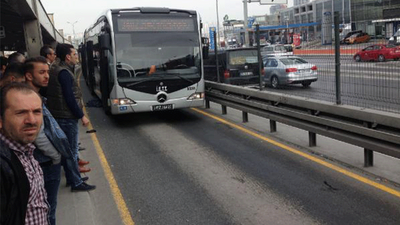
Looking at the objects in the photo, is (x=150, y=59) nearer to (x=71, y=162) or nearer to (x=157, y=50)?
(x=157, y=50)

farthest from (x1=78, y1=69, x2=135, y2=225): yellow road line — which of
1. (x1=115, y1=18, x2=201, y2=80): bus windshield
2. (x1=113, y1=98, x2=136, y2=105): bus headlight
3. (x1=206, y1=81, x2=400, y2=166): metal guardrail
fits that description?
(x1=206, y1=81, x2=400, y2=166): metal guardrail

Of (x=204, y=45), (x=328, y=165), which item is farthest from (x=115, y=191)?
(x=204, y=45)

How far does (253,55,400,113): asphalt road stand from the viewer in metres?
5.54

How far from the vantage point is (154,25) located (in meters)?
9.39

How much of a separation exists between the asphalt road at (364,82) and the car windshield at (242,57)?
703 centimetres

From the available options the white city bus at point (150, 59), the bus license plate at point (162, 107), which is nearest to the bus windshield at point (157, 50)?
the white city bus at point (150, 59)

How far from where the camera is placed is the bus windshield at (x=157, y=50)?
9.10 m

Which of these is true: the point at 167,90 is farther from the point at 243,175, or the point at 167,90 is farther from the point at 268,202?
the point at 268,202

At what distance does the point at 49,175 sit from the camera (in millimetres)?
3270

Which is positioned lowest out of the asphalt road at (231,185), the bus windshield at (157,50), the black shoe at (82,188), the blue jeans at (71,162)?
the asphalt road at (231,185)

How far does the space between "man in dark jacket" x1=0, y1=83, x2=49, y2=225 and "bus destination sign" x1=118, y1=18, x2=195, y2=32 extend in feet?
24.4

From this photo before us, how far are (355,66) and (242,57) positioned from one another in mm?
8296

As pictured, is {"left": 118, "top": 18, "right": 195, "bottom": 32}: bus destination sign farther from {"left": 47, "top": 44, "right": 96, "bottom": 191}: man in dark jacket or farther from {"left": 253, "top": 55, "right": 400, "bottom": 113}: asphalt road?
{"left": 47, "top": 44, "right": 96, "bottom": 191}: man in dark jacket

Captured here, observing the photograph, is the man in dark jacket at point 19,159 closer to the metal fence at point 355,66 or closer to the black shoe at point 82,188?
the black shoe at point 82,188
